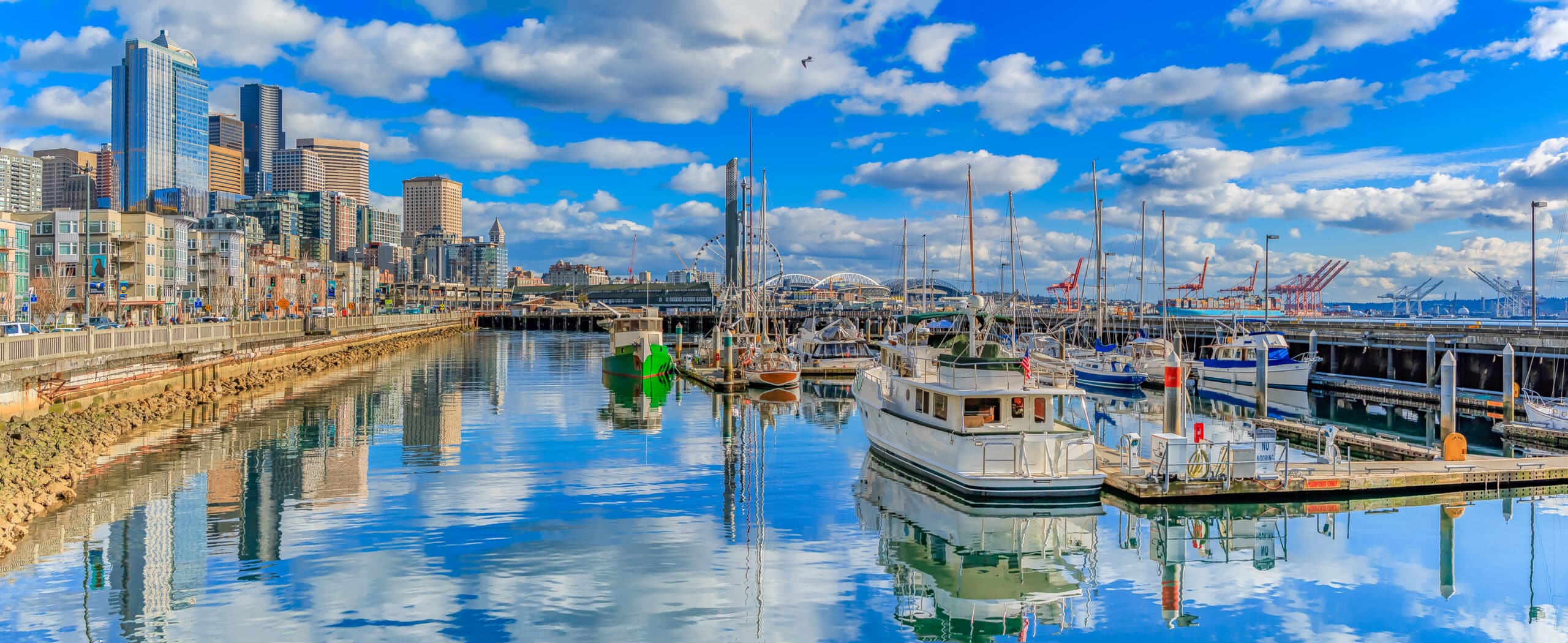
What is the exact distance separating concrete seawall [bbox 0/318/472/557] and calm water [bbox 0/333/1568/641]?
82 centimetres

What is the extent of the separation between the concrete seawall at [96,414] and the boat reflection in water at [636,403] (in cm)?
1722

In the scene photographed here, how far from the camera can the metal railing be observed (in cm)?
3127

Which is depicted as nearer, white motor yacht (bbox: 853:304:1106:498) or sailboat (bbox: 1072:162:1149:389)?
white motor yacht (bbox: 853:304:1106:498)

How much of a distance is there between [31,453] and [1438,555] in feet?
106

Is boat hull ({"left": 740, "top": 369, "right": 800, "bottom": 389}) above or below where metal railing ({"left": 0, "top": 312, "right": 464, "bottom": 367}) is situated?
below

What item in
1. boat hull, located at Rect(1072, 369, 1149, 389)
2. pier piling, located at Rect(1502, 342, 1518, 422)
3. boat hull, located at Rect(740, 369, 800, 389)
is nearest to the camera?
pier piling, located at Rect(1502, 342, 1518, 422)

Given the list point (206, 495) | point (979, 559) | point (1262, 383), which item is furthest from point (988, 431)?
point (1262, 383)

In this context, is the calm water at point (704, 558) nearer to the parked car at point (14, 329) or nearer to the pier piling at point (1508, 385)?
the pier piling at point (1508, 385)

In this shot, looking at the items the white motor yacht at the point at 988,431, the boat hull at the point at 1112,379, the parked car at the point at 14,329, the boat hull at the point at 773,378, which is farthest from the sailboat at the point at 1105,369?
the parked car at the point at 14,329

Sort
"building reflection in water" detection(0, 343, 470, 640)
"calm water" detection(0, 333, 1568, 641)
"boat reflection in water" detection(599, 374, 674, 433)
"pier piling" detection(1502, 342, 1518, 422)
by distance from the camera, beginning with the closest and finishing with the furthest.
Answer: "calm water" detection(0, 333, 1568, 641)
"building reflection in water" detection(0, 343, 470, 640)
"pier piling" detection(1502, 342, 1518, 422)
"boat reflection in water" detection(599, 374, 674, 433)

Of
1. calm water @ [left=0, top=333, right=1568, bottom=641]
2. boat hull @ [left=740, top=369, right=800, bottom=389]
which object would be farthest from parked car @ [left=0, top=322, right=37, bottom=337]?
boat hull @ [left=740, top=369, right=800, bottom=389]

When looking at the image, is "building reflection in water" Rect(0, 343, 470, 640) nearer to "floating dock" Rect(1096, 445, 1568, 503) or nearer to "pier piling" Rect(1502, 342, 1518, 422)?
"floating dock" Rect(1096, 445, 1568, 503)

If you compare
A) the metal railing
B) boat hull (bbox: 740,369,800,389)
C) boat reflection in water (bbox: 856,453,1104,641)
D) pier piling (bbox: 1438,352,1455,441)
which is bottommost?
boat reflection in water (bbox: 856,453,1104,641)

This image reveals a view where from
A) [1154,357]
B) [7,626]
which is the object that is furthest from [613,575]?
[1154,357]
